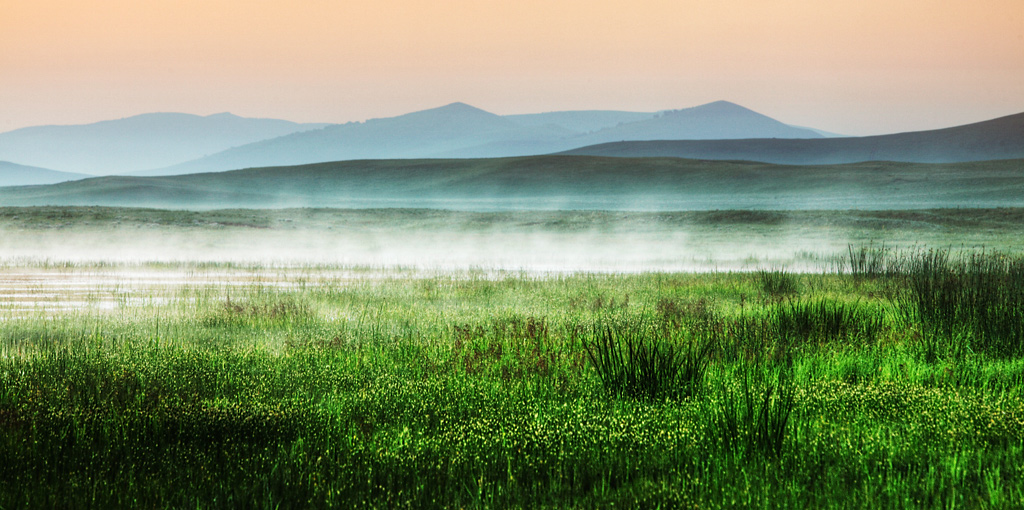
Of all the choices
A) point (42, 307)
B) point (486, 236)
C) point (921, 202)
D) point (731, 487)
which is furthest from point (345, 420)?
point (921, 202)

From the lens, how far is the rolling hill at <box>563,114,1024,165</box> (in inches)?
3991

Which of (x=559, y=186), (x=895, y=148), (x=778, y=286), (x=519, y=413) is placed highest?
(x=895, y=148)

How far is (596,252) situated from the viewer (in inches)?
1020

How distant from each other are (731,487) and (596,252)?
2227 cm

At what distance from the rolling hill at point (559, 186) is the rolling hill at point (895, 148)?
25878mm

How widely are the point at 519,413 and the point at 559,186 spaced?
67.3 meters

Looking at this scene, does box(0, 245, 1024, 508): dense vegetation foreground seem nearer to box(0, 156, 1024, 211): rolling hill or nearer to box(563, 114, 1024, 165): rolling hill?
box(0, 156, 1024, 211): rolling hill

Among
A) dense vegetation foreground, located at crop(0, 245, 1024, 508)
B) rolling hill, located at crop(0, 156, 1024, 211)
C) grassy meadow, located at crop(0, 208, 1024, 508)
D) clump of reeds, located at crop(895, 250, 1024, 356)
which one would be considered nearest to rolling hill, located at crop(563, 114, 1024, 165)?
rolling hill, located at crop(0, 156, 1024, 211)

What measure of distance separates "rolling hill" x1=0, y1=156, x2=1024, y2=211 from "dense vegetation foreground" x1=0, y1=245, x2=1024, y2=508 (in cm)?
4289

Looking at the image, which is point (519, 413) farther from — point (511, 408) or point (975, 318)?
point (975, 318)

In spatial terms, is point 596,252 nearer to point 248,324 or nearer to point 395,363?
point 248,324

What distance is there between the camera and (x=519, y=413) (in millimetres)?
5043

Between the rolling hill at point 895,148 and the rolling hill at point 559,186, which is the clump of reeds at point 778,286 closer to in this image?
the rolling hill at point 559,186

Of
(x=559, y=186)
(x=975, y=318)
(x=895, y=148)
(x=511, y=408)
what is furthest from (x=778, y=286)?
(x=895, y=148)
